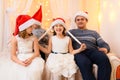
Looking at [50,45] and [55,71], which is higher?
[50,45]

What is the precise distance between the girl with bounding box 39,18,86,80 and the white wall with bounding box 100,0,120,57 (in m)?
0.83

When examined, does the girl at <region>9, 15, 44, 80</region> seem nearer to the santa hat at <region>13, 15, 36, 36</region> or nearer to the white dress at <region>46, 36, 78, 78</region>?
the santa hat at <region>13, 15, 36, 36</region>

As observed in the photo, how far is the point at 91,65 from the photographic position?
7.59ft

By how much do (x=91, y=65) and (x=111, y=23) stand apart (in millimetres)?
1167

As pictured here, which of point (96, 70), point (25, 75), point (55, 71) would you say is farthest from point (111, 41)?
point (25, 75)

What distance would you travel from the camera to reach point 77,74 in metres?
2.37

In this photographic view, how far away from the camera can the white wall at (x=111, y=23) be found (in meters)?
3.05

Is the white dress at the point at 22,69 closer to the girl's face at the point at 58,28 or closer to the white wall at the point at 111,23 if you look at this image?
the girl's face at the point at 58,28

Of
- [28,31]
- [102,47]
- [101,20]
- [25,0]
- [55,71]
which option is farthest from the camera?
[101,20]

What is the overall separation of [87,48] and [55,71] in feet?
1.79

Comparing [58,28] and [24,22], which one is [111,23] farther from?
[24,22]

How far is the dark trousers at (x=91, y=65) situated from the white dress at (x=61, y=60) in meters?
0.08

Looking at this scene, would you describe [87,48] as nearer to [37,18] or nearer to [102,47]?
[102,47]

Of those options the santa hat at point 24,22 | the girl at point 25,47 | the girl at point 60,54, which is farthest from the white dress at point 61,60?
the santa hat at point 24,22
